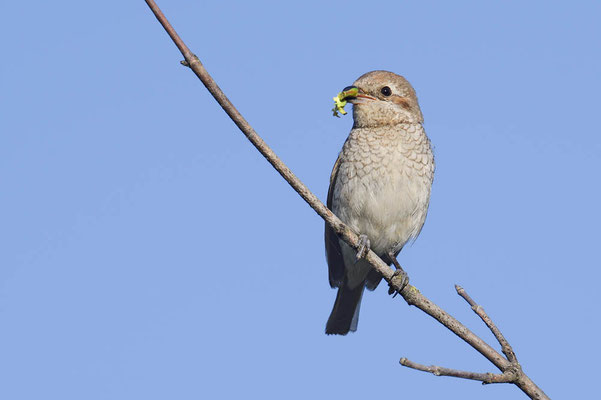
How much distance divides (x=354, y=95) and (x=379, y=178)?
0.77 metres

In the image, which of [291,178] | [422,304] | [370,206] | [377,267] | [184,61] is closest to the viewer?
[184,61]

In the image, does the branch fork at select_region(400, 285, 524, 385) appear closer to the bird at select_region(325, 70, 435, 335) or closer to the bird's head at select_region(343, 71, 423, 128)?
the bird at select_region(325, 70, 435, 335)

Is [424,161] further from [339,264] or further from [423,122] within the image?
[339,264]

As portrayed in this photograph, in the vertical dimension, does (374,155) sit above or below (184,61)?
above

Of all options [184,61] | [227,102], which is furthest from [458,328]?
[184,61]

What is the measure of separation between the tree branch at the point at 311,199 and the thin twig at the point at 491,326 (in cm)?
4

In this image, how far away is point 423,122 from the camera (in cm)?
722

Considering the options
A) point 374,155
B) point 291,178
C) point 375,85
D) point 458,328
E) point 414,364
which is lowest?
point 414,364

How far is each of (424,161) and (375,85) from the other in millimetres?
834

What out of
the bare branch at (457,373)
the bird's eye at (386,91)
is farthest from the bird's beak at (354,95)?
the bare branch at (457,373)

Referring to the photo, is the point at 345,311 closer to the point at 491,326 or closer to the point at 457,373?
the point at 491,326

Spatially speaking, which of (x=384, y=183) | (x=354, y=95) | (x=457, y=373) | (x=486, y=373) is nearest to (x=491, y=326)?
(x=486, y=373)

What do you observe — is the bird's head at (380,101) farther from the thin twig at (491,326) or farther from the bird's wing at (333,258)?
the thin twig at (491,326)

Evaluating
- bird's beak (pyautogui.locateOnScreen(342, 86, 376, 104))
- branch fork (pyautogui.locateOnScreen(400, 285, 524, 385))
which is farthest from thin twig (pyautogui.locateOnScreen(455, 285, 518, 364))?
bird's beak (pyautogui.locateOnScreen(342, 86, 376, 104))
